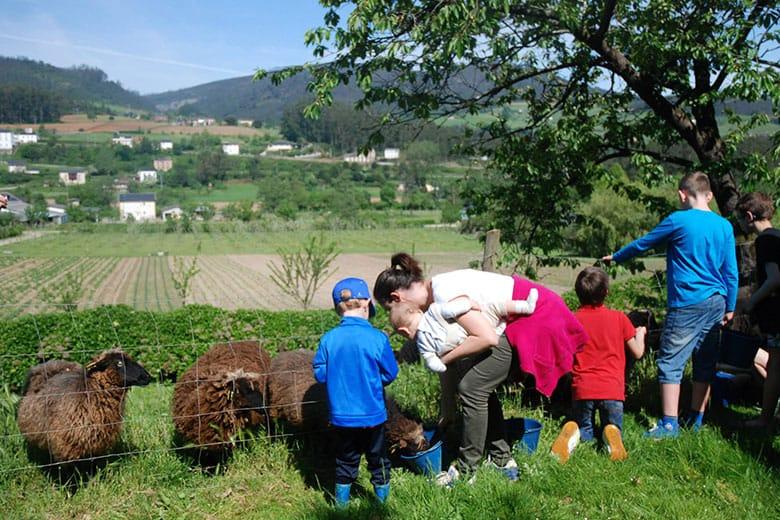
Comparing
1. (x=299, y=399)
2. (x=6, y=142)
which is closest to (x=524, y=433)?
(x=299, y=399)

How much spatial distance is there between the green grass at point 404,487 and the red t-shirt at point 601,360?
435 millimetres

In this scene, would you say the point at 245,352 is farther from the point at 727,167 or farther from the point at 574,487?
the point at 727,167

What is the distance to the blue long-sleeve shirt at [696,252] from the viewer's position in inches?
188

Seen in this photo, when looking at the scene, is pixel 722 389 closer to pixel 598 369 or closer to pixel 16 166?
pixel 598 369

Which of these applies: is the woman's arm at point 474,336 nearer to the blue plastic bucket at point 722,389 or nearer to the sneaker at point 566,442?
→ the sneaker at point 566,442

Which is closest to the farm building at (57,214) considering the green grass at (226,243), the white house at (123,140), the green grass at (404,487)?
the green grass at (226,243)

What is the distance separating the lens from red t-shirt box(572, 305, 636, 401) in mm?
4715

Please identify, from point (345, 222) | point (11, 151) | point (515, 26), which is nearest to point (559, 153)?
point (515, 26)

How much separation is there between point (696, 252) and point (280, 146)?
178 metres

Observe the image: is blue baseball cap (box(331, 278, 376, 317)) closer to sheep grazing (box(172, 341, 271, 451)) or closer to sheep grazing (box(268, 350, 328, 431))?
sheep grazing (box(268, 350, 328, 431))

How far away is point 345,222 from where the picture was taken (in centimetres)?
9075

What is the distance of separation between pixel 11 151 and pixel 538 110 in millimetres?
140326

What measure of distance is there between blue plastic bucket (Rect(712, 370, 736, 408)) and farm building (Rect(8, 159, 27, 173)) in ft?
372

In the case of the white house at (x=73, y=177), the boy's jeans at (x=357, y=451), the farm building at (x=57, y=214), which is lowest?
the farm building at (x=57, y=214)
